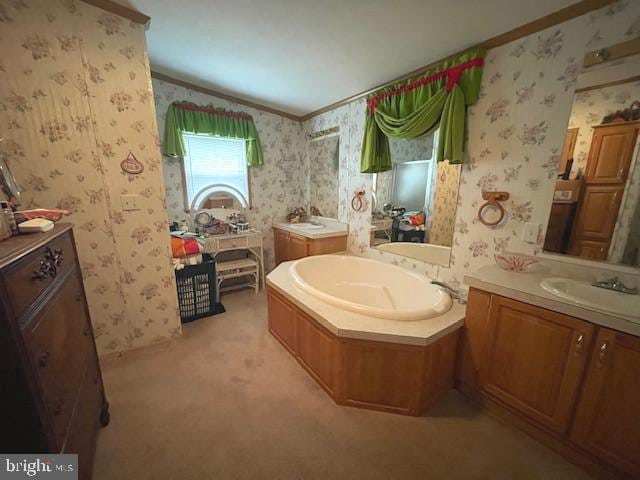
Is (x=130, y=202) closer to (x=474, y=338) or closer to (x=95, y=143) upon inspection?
(x=95, y=143)

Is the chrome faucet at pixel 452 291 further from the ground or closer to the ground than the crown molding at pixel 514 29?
closer to the ground

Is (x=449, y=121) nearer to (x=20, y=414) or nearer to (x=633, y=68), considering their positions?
(x=633, y=68)

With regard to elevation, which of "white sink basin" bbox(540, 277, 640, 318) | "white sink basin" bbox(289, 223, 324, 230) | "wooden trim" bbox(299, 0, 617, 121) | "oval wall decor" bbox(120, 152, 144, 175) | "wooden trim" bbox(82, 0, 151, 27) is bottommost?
"white sink basin" bbox(540, 277, 640, 318)

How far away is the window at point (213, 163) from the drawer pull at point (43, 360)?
2.57 meters

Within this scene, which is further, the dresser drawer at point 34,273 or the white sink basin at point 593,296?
the white sink basin at point 593,296

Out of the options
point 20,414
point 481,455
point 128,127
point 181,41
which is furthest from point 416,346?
point 181,41

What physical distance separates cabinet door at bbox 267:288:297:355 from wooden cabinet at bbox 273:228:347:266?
918mm

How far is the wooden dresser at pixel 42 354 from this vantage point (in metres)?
0.70

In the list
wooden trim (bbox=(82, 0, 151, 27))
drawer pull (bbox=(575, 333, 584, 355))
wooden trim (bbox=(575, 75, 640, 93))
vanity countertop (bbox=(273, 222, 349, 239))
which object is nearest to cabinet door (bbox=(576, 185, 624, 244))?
wooden trim (bbox=(575, 75, 640, 93))

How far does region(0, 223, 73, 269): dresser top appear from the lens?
698mm

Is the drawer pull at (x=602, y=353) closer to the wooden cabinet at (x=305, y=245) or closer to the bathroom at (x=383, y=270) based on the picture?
the bathroom at (x=383, y=270)

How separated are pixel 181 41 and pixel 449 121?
2242 mm

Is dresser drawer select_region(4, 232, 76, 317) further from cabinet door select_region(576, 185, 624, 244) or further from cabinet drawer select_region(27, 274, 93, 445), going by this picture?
cabinet door select_region(576, 185, 624, 244)

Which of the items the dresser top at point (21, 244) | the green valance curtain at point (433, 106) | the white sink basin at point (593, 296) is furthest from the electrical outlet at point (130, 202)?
the white sink basin at point (593, 296)
